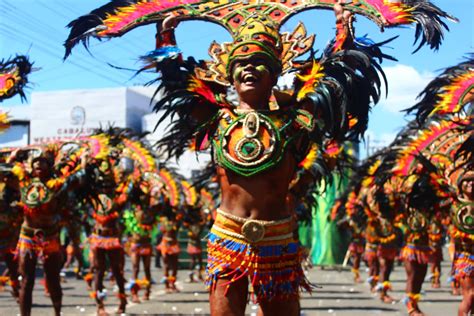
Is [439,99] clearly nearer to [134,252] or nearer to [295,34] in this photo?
[295,34]

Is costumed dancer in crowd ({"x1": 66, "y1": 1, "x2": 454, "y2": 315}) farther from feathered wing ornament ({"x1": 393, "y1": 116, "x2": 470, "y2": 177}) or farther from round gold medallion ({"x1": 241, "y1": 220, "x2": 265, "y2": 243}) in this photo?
feathered wing ornament ({"x1": 393, "y1": 116, "x2": 470, "y2": 177})

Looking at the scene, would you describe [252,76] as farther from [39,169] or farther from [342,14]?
[39,169]

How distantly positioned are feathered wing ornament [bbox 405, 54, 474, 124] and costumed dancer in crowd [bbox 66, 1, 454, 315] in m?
2.38

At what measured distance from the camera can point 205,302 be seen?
14.5m

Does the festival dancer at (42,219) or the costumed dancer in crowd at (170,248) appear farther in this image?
the costumed dancer in crowd at (170,248)

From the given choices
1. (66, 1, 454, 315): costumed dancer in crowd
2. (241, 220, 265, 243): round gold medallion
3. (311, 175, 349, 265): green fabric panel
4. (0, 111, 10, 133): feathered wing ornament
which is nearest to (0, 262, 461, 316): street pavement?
(0, 111, 10, 133): feathered wing ornament

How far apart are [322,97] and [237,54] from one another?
0.66 meters

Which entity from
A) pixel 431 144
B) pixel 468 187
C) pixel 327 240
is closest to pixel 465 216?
pixel 468 187

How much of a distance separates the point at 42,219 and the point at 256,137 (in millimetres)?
4820

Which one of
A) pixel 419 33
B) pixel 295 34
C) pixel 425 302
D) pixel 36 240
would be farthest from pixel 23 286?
pixel 425 302

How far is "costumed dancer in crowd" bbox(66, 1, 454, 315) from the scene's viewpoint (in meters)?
5.06

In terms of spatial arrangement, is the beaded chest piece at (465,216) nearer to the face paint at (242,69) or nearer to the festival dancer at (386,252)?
the face paint at (242,69)

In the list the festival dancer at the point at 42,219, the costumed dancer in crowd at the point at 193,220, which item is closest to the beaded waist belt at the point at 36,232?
the festival dancer at the point at 42,219

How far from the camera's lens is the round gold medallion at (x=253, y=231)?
16.5 ft
